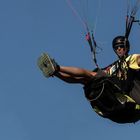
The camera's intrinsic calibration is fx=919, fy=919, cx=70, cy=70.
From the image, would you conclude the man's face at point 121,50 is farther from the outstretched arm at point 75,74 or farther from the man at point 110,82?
the outstretched arm at point 75,74

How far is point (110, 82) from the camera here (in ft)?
66.5

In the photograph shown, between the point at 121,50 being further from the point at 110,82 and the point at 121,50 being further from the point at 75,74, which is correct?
the point at 75,74

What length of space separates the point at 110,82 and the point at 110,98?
1.28 feet

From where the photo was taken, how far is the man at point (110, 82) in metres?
20.3

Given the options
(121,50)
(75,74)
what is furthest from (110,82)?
(121,50)

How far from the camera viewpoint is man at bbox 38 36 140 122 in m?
20.3

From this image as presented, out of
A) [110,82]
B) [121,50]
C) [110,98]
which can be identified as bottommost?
[110,98]

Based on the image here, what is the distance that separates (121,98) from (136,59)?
0.94 metres

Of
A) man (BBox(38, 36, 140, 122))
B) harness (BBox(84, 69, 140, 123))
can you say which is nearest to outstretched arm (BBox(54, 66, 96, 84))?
man (BBox(38, 36, 140, 122))

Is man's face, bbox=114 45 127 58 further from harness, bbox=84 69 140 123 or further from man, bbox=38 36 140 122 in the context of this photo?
harness, bbox=84 69 140 123

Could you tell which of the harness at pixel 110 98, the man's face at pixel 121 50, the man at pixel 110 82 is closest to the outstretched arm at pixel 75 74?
the man at pixel 110 82

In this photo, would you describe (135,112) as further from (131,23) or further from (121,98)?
(131,23)

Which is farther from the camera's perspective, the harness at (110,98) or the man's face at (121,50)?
the man's face at (121,50)

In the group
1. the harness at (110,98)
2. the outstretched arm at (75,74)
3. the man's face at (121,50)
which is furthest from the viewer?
the man's face at (121,50)
